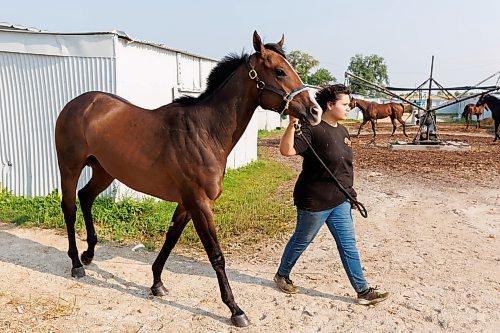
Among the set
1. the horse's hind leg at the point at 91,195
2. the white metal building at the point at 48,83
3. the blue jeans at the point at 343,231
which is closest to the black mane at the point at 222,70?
the blue jeans at the point at 343,231

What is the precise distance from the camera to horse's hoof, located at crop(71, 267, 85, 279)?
4.04 meters

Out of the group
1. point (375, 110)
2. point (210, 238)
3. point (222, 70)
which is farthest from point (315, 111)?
point (375, 110)

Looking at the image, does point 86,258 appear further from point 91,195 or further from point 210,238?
point 210,238

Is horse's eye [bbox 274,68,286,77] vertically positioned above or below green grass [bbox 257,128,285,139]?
above

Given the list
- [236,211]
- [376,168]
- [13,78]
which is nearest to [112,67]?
[13,78]

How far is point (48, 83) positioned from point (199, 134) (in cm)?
417

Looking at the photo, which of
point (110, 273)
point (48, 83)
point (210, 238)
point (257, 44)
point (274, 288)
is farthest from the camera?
point (48, 83)

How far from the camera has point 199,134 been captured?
3316 mm

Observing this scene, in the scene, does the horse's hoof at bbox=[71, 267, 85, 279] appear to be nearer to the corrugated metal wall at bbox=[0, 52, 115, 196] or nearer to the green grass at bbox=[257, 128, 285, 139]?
the corrugated metal wall at bbox=[0, 52, 115, 196]

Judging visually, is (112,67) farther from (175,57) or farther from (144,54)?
(175,57)

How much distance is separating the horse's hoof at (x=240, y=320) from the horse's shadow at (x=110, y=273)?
0.31 ft

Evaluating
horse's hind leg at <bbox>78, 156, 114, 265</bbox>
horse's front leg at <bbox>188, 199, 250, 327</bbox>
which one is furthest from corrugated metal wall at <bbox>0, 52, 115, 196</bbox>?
horse's front leg at <bbox>188, 199, 250, 327</bbox>

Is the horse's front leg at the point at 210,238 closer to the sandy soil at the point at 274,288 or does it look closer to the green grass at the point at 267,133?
the sandy soil at the point at 274,288

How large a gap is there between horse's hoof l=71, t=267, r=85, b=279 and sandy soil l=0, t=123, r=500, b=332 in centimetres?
8
